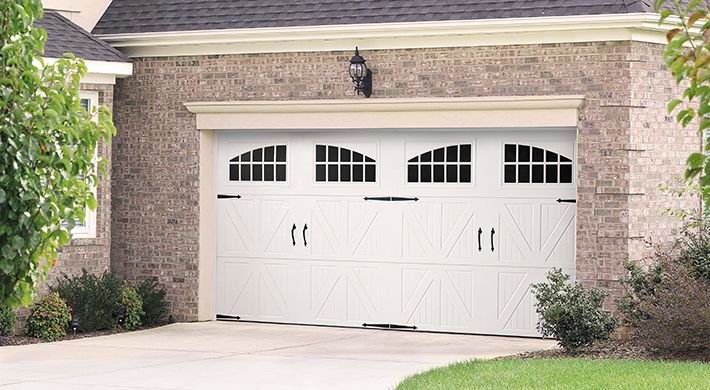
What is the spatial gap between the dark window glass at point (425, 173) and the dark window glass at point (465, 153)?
0.47 meters

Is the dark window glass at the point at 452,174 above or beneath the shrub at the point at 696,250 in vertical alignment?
above

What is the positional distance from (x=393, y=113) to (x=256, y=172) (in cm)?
228

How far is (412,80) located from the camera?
15.9m

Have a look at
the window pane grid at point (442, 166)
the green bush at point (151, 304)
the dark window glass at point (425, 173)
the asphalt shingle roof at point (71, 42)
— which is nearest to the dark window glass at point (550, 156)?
the window pane grid at point (442, 166)

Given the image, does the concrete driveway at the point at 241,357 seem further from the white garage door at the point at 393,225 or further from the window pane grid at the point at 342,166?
the window pane grid at the point at 342,166

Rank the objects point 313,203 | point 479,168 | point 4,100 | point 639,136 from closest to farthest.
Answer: point 4,100
point 639,136
point 479,168
point 313,203

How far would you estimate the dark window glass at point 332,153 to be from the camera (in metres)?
16.8

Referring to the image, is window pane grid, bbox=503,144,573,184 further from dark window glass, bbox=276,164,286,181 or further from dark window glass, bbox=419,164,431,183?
dark window glass, bbox=276,164,286,181

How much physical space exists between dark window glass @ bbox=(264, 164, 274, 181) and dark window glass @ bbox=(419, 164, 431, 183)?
2138 mm

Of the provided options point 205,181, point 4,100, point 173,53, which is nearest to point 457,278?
point 205,181

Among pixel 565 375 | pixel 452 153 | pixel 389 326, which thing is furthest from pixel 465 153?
pixel 565 375

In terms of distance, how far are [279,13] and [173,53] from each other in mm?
1637

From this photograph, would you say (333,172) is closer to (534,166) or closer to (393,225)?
(393,225)

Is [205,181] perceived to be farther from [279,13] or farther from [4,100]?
[4,100]
